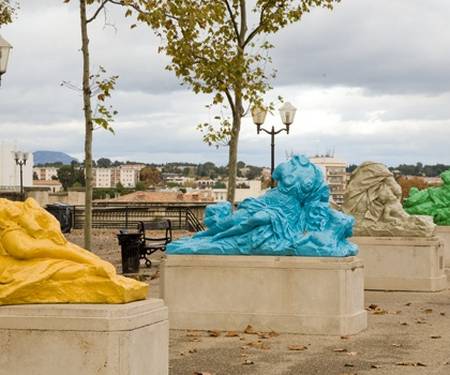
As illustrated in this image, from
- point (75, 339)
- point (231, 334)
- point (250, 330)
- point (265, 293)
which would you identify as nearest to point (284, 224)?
point (265, 293)

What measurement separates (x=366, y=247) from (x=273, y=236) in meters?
6.38

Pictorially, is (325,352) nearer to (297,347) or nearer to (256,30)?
(297,347)

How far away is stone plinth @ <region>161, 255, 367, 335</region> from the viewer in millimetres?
13609

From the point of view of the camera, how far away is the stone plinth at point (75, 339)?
8156mm

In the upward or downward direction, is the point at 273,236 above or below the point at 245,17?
below

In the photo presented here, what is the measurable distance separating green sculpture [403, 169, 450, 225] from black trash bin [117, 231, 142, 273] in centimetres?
786

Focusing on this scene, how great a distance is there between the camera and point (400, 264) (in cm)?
1992

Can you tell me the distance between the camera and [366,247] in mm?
19953

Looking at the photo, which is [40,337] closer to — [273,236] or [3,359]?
[3,359]

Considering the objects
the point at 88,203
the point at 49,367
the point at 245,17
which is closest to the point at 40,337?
the point at 49,367

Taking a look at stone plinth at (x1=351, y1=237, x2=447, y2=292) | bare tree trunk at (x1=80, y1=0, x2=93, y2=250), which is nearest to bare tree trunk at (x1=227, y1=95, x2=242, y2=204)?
stone plinth at (x1=351, y1=237, x2=447, y2=292)

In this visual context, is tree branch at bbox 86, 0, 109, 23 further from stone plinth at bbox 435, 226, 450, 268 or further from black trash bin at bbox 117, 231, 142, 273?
stone plinth at bbox 435, 226, 450, 268

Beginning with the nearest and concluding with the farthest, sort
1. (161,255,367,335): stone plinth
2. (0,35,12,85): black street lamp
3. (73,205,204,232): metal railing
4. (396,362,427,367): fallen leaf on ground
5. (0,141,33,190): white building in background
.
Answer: (396,362,427,367): fallen leaf on ground < (161,255,367,335): stone plinth < (0,35,12,85): black street lamp < (73,205,204,232): metal railing < (0,141,33,190): white building in background

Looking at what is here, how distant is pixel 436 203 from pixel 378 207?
665 cm
